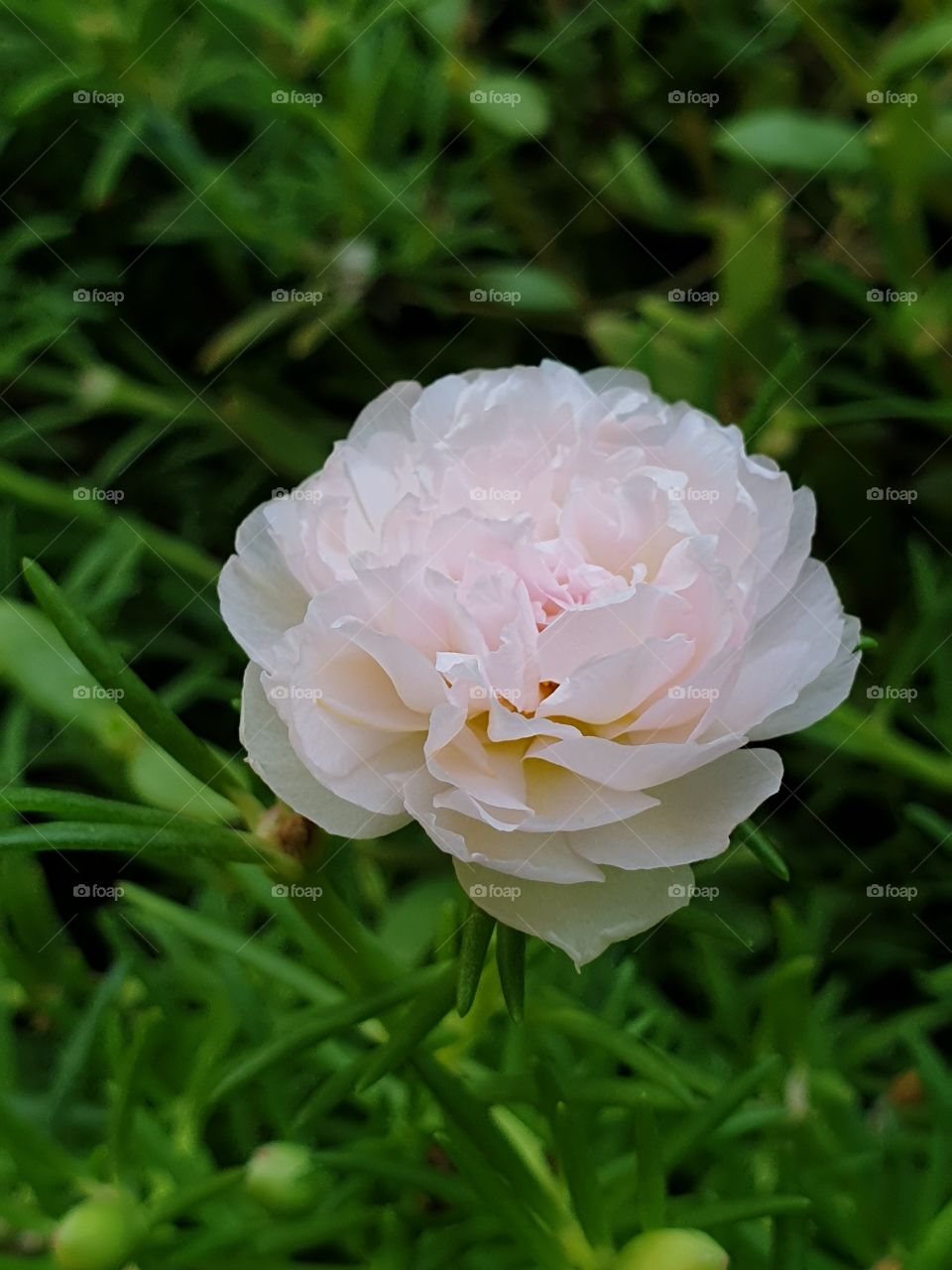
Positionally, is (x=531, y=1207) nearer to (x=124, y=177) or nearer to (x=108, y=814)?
(x=108, y=814)

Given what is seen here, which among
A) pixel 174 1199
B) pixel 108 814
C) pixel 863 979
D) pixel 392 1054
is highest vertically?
pixel 108 814

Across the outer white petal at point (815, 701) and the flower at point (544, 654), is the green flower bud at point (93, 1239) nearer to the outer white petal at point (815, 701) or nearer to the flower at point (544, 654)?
the flower at point (544, 654)

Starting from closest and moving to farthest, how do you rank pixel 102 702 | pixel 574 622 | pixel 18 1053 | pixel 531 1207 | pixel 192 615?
pixel 574 622 → pixel 531 1207 → pixel 102 702 → pixel 18 1053 → pixel 192 615

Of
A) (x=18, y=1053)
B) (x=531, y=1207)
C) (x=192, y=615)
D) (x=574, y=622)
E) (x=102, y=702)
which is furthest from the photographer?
(x=192, y=615)

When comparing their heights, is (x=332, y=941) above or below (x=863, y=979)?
above

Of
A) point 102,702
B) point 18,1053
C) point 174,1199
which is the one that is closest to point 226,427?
point 102,702

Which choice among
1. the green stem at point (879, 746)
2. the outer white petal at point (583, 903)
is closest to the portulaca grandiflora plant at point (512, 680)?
the outer white petal at point (583, 903)

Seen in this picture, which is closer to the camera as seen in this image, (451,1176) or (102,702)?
(451,1176)
